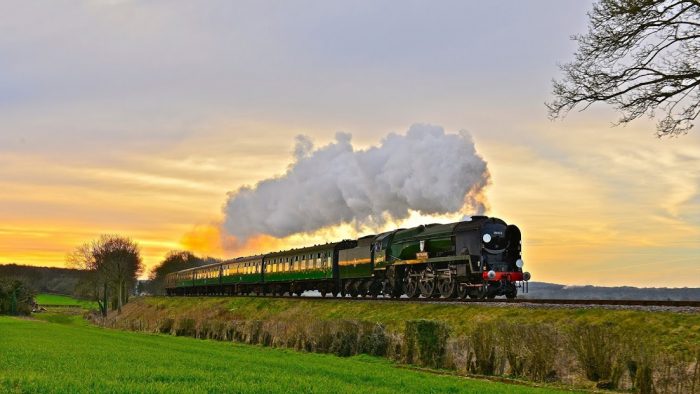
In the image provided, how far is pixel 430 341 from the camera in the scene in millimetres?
24688

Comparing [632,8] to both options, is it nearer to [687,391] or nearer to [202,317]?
[687,391]

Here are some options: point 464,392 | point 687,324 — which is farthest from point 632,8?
point 464,392

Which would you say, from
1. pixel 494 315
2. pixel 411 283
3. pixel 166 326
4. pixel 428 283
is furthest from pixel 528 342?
pixel 166 326

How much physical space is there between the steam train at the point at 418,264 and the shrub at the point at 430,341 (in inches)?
356

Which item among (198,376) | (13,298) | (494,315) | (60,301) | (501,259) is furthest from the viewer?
(60,301)

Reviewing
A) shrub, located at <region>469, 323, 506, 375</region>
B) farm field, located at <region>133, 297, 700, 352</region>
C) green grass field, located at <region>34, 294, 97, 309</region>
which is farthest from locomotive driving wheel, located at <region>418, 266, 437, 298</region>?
green grass field, located at <region>34, 294, 97, 309</region>

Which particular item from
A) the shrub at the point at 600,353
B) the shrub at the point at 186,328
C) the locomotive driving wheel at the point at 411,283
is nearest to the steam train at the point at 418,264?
the locomotive driving wheel at the point at 411,283

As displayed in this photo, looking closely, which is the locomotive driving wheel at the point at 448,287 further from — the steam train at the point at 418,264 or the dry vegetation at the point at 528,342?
the dry vegetation at the point at 528,342

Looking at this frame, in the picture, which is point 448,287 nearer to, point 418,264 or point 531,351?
point 418,264

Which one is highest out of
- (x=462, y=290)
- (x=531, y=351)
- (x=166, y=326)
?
(x=462, y=290)

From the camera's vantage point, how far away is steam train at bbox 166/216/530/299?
113 ft

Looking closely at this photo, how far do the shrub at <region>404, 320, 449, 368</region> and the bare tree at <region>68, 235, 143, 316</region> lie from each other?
89.7 metres

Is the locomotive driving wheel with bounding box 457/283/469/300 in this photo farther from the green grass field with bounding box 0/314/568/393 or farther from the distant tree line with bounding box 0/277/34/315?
the distant tree line with bounding box 0/277/34/315

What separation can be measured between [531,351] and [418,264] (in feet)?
59.3
